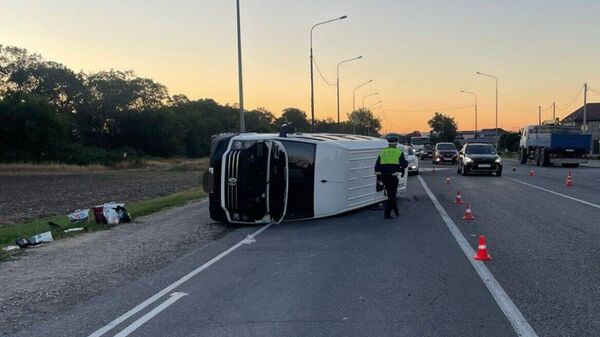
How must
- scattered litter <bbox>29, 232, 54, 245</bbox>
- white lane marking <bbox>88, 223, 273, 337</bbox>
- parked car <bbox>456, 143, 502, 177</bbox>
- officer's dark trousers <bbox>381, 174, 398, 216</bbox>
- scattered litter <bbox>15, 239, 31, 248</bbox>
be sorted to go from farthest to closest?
parked car <bbox>456, 143, 502, 177</bbox> < officer's dark trousers <bbox>381, 174, 398, 216</bbox> < scattered litter <bbox>29, 232, 54, 245</bbox> < scattered litter <bbox>15, 239, 31, 248</bbox> < white lane marking <bbox>88, 223, 273, 337</bbox>

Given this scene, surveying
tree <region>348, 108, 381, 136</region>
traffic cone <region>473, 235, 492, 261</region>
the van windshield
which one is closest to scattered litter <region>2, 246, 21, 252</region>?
traffic cone <region>473, 235, 492, 261</region>

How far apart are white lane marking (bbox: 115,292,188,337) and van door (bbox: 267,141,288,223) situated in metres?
5.83

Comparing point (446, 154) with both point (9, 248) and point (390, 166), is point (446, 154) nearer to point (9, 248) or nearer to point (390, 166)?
point (390, 166)

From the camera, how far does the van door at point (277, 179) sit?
1264 centimetres

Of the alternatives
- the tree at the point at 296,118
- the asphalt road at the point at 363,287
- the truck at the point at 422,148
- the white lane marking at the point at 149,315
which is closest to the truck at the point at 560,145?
the truck at the point at 422,148

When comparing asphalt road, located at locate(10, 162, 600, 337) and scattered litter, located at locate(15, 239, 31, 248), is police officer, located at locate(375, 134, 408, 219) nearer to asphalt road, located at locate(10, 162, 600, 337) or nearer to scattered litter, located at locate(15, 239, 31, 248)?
asphalt road, located at locate(10, 162, 600, 337)

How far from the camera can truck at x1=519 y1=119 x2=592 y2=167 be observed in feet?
123

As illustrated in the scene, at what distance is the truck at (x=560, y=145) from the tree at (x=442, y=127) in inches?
3664

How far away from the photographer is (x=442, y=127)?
455 feet

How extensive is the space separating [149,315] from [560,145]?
36887 millimetres

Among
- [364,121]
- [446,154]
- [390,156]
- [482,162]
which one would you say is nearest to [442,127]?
[364,121]

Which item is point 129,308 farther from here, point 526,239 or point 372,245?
point 526,239

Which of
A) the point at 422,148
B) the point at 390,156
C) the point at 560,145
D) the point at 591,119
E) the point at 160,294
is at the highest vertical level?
the point at 591,119

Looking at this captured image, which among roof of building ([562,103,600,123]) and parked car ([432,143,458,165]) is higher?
roof of building ([562,103,600,123])
